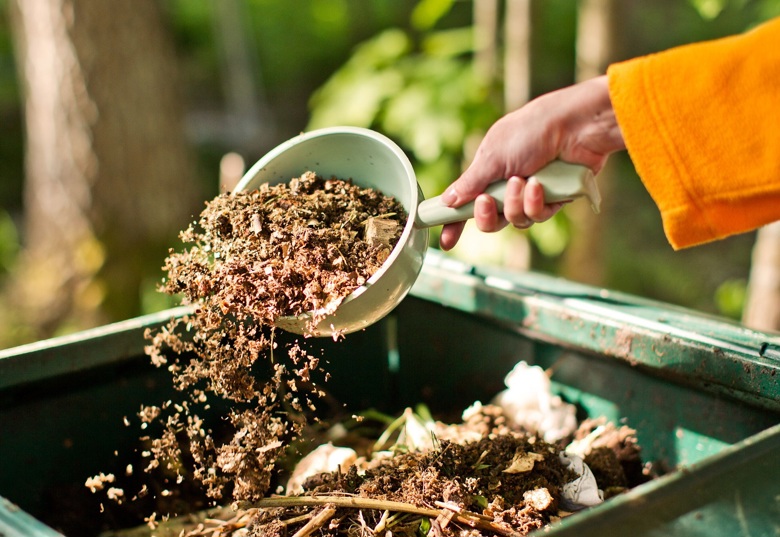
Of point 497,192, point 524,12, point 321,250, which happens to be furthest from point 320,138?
point 524,12

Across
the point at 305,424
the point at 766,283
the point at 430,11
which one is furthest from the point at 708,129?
the point at 430,11

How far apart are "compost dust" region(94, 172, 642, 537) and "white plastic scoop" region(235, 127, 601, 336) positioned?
39 millimetres

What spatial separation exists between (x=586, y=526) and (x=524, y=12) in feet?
9.07

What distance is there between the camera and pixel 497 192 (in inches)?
59.3

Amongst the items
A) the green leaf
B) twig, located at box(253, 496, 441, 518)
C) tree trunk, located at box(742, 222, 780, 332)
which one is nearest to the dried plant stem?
twig, located at box(253, 496, 441, 518)

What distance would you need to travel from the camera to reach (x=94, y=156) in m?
4.34

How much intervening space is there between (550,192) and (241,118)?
621 centimetres

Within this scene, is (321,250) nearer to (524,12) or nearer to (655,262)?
(524,12)

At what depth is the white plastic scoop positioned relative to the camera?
1434 millimetres

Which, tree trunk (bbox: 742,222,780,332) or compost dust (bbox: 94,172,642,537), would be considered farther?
tree trunk (bbox: 742,222,780,332)

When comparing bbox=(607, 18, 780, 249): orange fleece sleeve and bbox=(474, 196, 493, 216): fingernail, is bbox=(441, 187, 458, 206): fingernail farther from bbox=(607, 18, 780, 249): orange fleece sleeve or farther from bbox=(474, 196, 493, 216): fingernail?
bbox=(607, 18, 780, 249): orange fleece sleeve

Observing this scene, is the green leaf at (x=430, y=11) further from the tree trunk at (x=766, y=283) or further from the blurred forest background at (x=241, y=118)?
the tree trunk at (x=766, y=283)

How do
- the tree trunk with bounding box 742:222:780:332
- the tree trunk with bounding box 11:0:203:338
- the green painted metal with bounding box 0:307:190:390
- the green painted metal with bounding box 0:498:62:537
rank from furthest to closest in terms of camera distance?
the tree trunk with bounding box 11:0:203:338 → the tree trunk with bounding box 742:222:780:332 → the green painted metal with bounding box 0:307:190:390 → the green painted metal with bounding box 0:498:62:537

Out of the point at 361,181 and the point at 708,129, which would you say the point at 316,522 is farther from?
the point at 708,129
